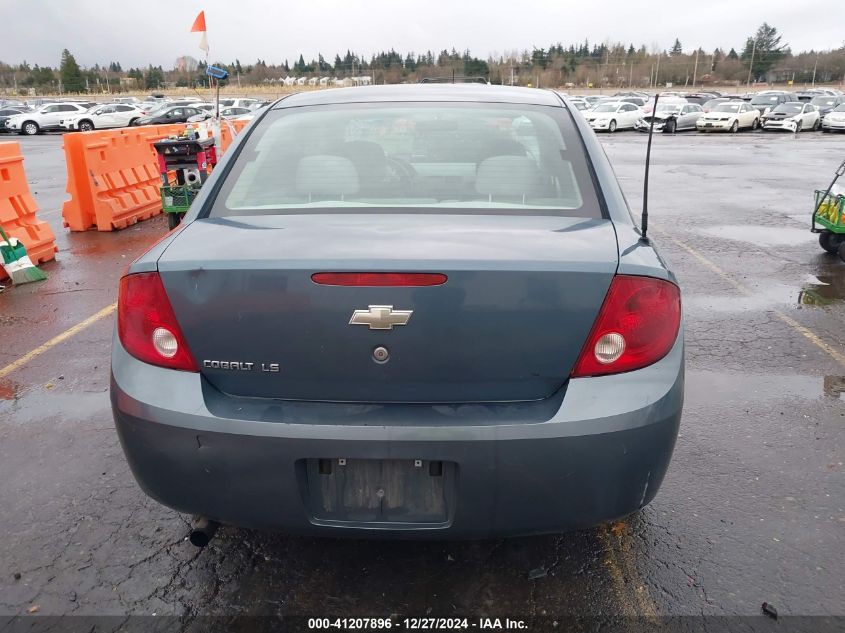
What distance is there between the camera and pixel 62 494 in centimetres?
306

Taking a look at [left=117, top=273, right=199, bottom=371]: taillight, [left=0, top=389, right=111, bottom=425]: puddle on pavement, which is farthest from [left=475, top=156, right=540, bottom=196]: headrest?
[left=0, top=389, right=111, bottom=425]: puddle on pavement

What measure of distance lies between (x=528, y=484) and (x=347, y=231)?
3.26ft

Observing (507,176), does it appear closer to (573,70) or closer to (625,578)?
(625,578)

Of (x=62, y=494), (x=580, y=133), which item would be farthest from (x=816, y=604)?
(x=62, y=494)

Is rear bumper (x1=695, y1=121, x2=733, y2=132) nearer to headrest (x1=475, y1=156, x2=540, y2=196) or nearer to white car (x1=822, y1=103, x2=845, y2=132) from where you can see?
white car (x1=822, y1=103, x2=845, y2=132)

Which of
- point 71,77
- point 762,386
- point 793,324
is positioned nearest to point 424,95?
point 762,386

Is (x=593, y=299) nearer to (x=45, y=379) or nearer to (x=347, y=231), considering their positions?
(x=347, y=231)

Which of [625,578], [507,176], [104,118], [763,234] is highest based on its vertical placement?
[507,176]

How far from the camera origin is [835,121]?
30.1 metres

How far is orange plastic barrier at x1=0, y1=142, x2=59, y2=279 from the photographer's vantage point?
23.1ft

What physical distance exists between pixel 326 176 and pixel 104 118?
37.2 m

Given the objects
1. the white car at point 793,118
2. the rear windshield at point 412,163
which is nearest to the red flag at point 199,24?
the rear windshield at point 412,163

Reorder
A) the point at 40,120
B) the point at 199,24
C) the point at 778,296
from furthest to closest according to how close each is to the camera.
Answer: the point at 40,120 → the point at 199,24 → the point at 778,296

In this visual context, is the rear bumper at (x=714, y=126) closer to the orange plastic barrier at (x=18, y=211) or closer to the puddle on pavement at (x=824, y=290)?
the puddle on pavement at (x=824, y=290)
